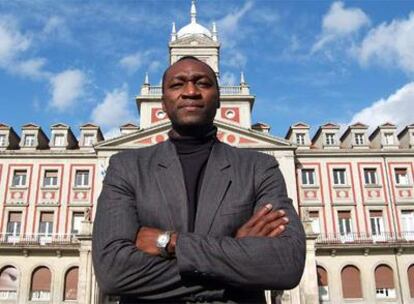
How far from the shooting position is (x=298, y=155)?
35.9m

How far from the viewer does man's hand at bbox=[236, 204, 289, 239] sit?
8.12 ft

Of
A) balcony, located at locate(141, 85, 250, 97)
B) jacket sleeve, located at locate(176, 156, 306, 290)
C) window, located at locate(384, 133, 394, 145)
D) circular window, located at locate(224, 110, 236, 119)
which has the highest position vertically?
balcony, located at locate(141, 85, 250, 97)

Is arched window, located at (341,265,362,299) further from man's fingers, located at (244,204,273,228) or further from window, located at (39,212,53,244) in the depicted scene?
man's fingers, located at (244,204,273,228)

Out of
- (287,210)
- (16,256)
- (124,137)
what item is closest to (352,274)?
(124,137)

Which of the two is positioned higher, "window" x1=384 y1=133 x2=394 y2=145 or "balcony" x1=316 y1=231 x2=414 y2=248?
"window" x1=384 y1=133 x2=394 y2=145

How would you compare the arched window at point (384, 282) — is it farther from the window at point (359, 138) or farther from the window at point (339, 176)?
the window at point (359, 138)

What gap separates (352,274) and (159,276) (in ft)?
107

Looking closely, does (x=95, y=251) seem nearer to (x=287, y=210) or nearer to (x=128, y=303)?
(x=128, y=303)

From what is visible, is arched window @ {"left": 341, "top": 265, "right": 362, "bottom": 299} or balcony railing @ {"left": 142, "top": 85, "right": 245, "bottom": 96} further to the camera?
balcony railing @ {"left": 142, "top": 85, "right": 245, "bottom": 96}

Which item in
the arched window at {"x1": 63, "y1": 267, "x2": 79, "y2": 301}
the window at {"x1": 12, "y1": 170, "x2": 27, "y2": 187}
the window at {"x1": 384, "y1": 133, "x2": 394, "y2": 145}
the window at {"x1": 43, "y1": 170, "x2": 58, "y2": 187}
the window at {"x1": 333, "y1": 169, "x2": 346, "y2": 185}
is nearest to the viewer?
the arched window at {"x1": 63, "y1": 267, "x2": 79, "y2": 301}

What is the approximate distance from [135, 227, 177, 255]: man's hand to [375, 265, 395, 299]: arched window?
32692 mm

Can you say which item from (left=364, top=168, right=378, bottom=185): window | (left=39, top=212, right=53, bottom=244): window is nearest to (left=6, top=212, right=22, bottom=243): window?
(left=39, top=212, right=53, bottom=244): window

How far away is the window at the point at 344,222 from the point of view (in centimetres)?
3439

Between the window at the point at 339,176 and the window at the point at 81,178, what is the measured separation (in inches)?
704
